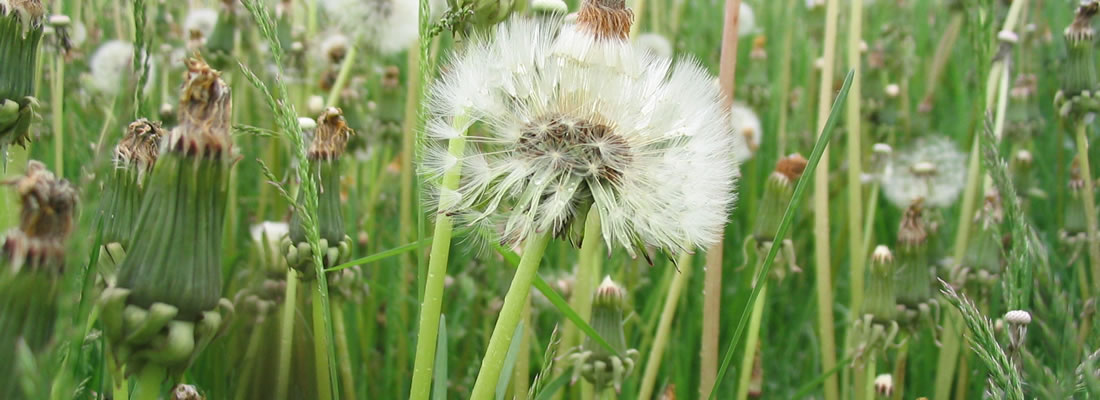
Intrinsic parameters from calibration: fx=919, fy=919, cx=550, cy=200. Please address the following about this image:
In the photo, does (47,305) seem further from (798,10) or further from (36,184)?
(798,10)

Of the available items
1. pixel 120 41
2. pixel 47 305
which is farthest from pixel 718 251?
pixel 120 41

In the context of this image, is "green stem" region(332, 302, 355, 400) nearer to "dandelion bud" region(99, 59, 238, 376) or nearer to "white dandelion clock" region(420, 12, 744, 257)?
"white dandelion clock" region(420, 12, 744, 257)

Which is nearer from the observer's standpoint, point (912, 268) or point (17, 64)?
point (17, 64)

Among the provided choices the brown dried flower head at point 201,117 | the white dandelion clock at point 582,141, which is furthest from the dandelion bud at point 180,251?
the white dandelion clock at point 582,141

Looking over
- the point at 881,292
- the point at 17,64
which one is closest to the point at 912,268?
the point at 881,292

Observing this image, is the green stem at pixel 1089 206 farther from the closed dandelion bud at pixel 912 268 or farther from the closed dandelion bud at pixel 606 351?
the closed dandelion bud at pixel 606 351

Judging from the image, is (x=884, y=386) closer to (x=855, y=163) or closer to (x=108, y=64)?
(x=855, y=163)
